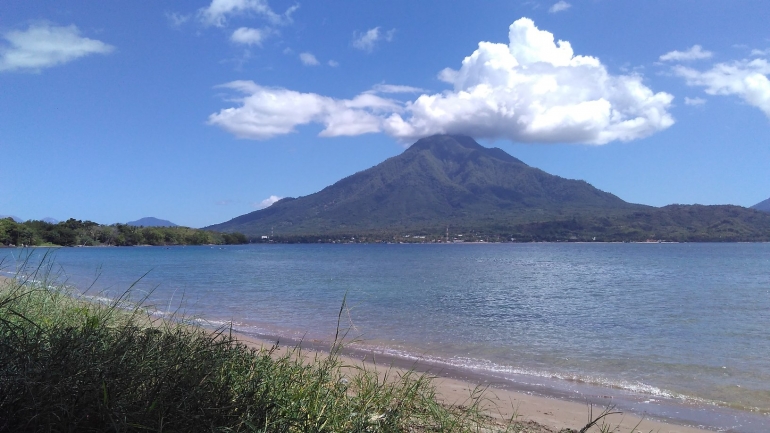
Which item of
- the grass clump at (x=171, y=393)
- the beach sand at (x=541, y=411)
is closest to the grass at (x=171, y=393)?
the grass clump at (x=171, y=393)

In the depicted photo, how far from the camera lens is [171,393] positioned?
343 cm

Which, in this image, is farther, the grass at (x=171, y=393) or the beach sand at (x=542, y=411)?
the beach sand at (x=542, y=411)

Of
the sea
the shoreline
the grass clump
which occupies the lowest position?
the sea

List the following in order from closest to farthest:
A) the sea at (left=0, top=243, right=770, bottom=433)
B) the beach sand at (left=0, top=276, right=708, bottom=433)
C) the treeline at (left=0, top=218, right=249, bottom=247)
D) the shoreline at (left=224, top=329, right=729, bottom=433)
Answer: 1. the beach sand at (left=0, top=276, right=708, bottom=433)
2. the shoreline at (left=224, top=329, right=729, bottom=433)
3. the sea at (left=0, top=243, right=770, bottom=433)
4. the treeline at (left=0, top=218, right=249, bottom=247)

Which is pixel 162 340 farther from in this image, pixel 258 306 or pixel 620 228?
pixel 620 228

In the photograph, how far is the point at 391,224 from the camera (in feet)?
652

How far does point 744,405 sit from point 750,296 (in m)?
21.1

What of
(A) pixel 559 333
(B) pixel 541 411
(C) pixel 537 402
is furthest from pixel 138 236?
(B) pixel 541 411

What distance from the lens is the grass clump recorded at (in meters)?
3.11

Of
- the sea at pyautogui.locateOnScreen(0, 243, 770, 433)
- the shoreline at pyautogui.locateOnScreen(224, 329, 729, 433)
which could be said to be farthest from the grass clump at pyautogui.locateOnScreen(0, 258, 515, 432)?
the shoreline at pyautogui.locateOnScreen(224, 329, 729, 433)

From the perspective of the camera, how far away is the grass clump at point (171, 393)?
3105 millimetres

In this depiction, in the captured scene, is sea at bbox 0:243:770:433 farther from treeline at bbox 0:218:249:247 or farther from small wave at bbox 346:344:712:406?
treeline at bbox 0:218:249:247

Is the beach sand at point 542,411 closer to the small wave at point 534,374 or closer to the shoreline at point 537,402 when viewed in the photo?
the shoreline at point 537,402

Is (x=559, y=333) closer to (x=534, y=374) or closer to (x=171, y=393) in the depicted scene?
(x=534, y=374)
